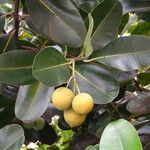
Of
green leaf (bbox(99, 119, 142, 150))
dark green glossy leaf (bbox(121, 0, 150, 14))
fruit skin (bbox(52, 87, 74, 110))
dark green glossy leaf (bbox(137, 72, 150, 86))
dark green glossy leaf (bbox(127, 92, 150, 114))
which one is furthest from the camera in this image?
dark green glossy leaf (bbox(137, 72, 150, 86))

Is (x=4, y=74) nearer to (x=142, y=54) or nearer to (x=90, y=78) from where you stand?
(x=90, y=78)

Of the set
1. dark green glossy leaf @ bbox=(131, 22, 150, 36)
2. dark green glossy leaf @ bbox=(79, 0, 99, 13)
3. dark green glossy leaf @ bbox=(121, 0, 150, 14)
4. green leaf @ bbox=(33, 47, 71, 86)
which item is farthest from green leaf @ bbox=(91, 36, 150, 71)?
dark green glossy leaf @ bbox=(131, 22, 150, 36)

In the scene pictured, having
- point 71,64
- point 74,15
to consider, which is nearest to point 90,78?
point 71,64

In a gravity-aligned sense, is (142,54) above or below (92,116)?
above

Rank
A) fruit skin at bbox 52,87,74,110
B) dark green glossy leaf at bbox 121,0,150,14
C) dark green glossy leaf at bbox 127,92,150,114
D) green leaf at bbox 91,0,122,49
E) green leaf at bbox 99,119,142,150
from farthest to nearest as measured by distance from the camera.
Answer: dark green glossy leaf at bbox 121,0,150,14 < dark green glossy leaf at bbox 127,92,150,114 < green leaf at bbox 91,0,122,49 < fruit skin at bbox 52,87,74,110 < green leaf at bbox 99,119,142,150

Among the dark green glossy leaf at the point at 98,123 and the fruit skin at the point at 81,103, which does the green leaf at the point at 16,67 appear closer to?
the fruit skin at the point at 81,103

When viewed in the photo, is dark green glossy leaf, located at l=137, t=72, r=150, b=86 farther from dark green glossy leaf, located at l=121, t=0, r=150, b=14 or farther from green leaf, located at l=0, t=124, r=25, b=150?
green leaf, located at l=0, t=124, r=25, b=150
